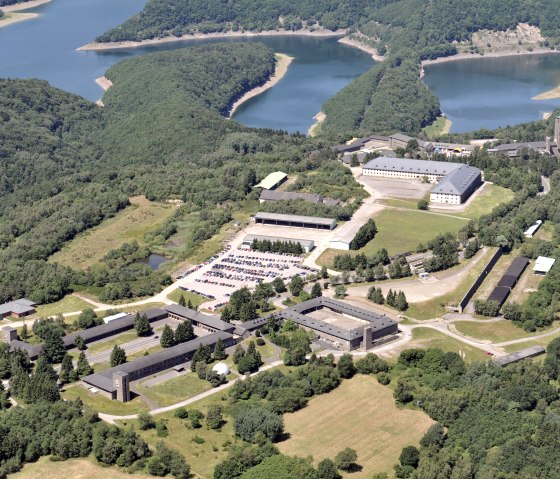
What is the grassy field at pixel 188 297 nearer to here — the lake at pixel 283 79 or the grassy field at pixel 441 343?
the grassy field at pixel 441 343

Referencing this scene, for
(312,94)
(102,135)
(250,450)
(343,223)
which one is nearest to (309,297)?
(343,223)

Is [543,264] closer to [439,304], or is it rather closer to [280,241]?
[439,304]

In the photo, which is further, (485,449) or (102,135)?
A: (102,135)

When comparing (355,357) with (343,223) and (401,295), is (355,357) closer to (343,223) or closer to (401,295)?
(401,295)

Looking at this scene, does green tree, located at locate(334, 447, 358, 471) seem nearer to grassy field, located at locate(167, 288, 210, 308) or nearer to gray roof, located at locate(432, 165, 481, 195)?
grassy field, located at locate(167, 288, 210, 308)

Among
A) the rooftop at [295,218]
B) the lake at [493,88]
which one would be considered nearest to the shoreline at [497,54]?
the lake at [493,88]
